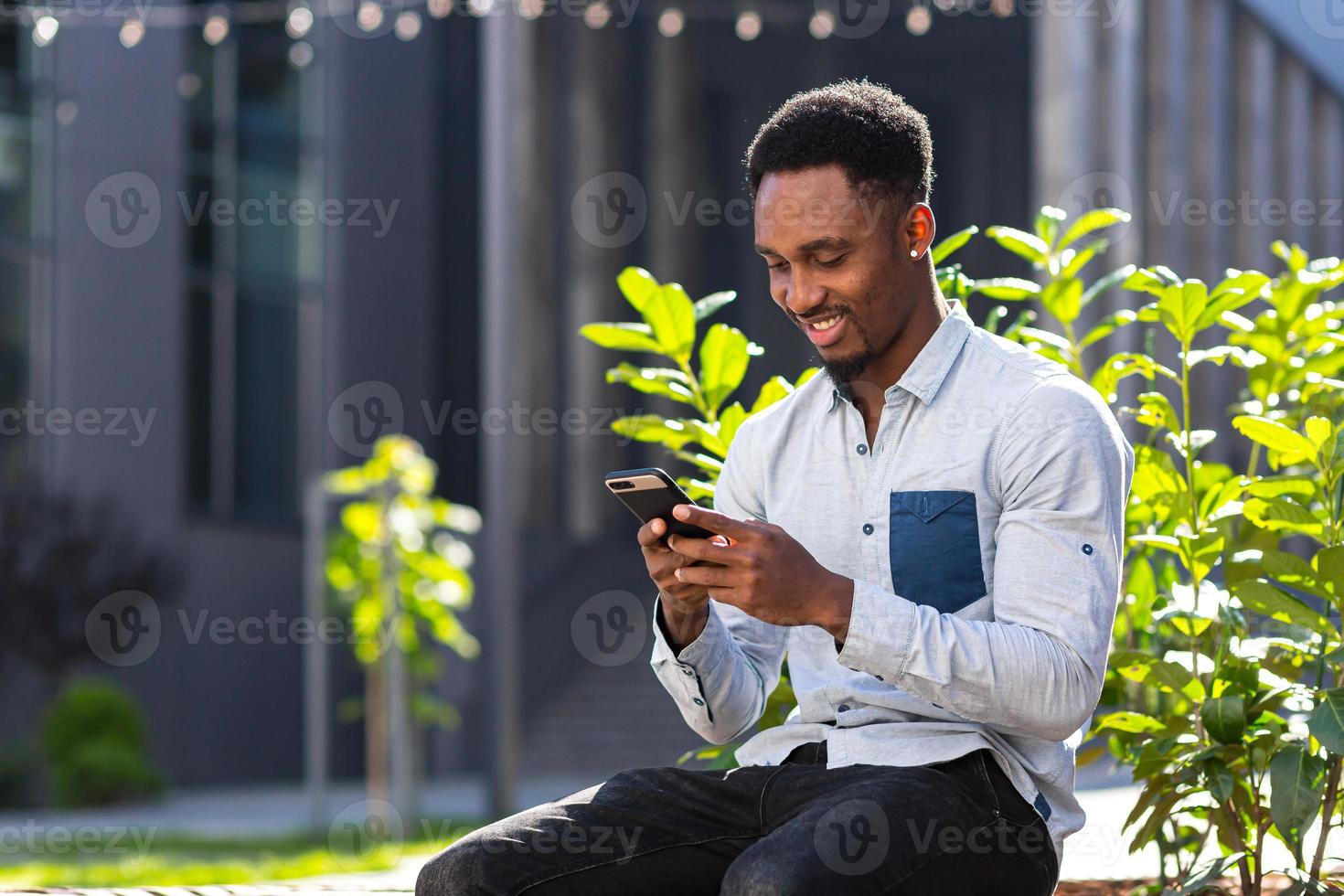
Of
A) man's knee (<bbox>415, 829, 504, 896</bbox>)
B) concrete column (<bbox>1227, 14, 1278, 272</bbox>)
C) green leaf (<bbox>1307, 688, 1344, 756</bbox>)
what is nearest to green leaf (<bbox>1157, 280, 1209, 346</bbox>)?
green leaf (<bbox>1307, 688, 1344, 756</bbox>)

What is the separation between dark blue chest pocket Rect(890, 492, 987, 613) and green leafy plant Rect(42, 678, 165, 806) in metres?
12.0

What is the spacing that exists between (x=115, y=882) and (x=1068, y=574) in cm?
607

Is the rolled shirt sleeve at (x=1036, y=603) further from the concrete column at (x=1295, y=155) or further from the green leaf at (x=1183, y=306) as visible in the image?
the concrete column at (x=1295, y=155)

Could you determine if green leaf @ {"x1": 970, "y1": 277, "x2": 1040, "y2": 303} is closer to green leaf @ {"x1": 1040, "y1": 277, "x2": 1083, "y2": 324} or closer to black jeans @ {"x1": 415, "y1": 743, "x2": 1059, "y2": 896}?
green leaf @ {"x1": 1040, "y1": 277, "x2": 1083, "y2": 324}

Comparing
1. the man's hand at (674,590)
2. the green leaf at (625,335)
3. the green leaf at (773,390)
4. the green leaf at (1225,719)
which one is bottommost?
the green leaf at (1225,719)

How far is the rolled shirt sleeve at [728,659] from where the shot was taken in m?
2.67

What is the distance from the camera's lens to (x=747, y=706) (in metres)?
2.78

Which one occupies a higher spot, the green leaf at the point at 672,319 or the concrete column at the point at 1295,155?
the concrete column at the point at 1295,155

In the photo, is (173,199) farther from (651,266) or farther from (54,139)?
(651,266)

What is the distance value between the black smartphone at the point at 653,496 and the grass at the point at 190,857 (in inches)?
193

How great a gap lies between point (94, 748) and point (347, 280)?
5694 millimetres

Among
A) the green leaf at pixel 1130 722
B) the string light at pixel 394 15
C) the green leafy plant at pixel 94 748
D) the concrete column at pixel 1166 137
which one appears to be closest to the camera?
the green leaf at pixel 1130 722

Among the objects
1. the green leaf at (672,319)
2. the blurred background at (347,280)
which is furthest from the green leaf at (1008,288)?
the blurred background at (347,280)

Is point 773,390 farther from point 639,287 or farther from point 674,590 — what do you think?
point 674,590
